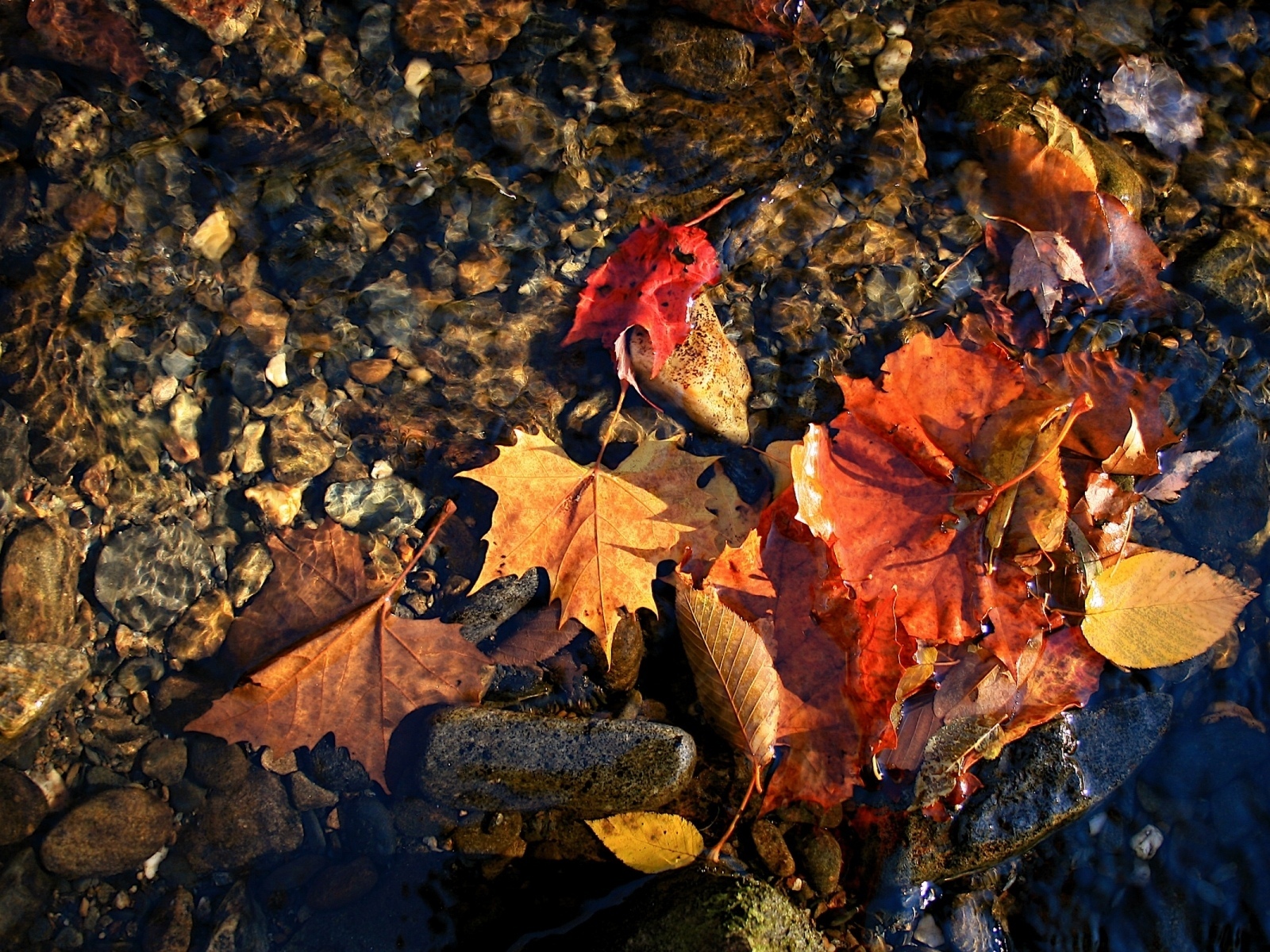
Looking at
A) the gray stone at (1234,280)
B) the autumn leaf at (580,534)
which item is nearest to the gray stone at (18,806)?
the autumn leaf at (580,534)

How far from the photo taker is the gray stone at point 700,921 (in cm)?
235

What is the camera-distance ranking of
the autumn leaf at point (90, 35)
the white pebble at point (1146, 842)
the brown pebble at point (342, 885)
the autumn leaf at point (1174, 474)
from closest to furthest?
the brown pebble at point (342, 885), the autumn leaf at point (90, 35), the white pebble at point (1146, 842), the autumn leaf at point (1174, 474)

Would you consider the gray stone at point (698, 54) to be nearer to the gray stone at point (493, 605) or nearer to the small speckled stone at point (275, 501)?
the gray stone at point (493, 605)

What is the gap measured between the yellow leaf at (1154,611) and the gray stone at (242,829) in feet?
9.90

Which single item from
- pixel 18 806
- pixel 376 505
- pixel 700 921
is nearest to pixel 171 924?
pixel 18 806

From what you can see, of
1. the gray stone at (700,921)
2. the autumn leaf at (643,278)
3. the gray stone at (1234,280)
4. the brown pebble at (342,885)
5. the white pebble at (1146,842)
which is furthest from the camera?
the gray stone at (1234,280)

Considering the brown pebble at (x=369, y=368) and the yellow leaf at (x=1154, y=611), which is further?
the brown pebble at (x=369, y=368)

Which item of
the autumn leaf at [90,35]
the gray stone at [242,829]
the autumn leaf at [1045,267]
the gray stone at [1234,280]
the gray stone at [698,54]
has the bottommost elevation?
the gray stone at [242,829]

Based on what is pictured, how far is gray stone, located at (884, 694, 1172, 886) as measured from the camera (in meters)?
2.89

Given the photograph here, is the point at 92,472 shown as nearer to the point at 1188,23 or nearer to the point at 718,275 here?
the point at 718,275

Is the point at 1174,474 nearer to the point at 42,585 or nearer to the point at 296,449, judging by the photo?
the point at 296,449

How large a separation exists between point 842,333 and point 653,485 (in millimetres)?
1084

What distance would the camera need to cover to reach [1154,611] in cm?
305

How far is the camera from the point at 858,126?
353cm
